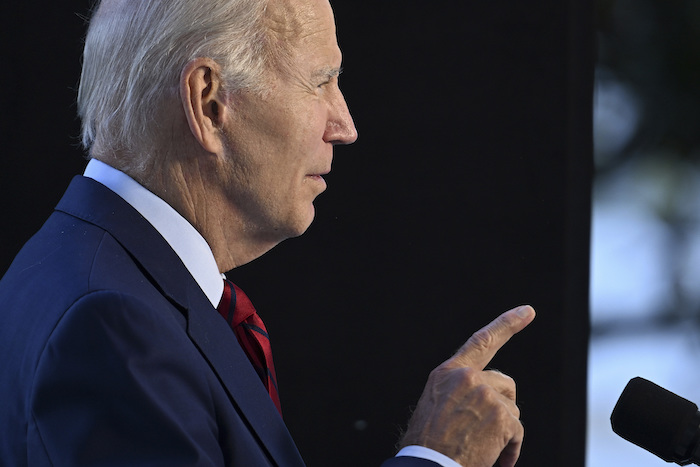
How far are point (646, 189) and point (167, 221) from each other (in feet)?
4.57

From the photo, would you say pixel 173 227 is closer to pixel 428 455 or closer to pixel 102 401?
pixel 102 401

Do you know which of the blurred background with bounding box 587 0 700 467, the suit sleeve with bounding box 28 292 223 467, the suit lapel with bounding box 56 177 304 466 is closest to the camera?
the suit sleeve with bounding box 28 292 223 467

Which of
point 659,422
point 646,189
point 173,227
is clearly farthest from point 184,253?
point 646,189

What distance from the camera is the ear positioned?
3.64 ft

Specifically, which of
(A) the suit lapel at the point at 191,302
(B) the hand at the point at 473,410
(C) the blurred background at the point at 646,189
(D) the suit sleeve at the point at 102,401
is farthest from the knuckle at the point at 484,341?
(C) the blurred background at the point at 646,189

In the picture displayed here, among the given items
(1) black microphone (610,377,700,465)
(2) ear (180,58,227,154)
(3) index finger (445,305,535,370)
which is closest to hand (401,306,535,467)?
(3) index finger (445,305,535,370)

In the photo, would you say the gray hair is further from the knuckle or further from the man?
the knuckle

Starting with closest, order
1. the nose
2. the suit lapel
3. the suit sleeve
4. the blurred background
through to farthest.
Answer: the suit sleeve, the suit lapel, the nose, the blurred background

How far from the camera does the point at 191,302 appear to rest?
1.07 meters

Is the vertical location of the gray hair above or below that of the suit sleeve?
above

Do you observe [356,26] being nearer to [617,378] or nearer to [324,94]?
[324,94]

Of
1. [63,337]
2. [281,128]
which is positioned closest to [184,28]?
[281,128]

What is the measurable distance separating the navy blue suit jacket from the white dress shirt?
0.02 metres

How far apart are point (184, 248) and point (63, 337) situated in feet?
0.94
